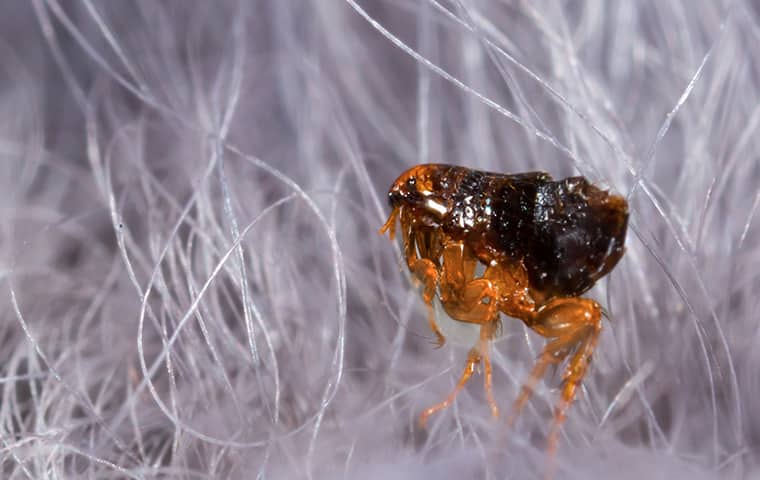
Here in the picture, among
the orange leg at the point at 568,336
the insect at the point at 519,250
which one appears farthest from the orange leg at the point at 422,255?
the orange leg at the point at 568,336

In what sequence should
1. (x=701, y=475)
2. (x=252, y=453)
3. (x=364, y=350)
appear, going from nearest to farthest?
(x=701, y=475) < (x=252, y=453) < (x=364, y=350)

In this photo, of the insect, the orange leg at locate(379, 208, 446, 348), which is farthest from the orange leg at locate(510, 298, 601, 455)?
the orange leg at locate(379, 208, 446, 348)

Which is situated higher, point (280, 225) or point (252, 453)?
point (280, 225)

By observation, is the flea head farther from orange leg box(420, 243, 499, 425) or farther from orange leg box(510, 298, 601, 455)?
orange leg box(510, 298, 601, 455)

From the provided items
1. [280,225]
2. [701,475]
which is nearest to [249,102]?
[280,225]

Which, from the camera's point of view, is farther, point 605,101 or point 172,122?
point 172,122

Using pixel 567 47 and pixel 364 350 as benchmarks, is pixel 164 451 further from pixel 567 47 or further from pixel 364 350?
pixel 567 47
